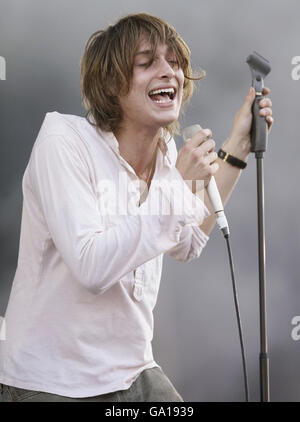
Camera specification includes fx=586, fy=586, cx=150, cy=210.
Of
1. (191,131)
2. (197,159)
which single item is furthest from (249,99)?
(197,159)

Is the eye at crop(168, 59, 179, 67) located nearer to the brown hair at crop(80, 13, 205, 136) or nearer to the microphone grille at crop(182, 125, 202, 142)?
the brown hair at crop(80, 13, 205, 136)

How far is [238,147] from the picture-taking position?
159 centimetres

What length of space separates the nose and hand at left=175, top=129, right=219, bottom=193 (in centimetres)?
30

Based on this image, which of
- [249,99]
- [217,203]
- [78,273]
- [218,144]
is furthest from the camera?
[218,144]

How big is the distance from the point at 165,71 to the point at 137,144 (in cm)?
20

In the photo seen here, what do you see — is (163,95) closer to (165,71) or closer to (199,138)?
(165,71)

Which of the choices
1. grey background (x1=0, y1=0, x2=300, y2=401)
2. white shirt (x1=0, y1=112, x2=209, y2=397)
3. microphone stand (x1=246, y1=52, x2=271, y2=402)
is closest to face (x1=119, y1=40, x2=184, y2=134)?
white shirt (x1=0, y1=112, x2=209, y2=397)

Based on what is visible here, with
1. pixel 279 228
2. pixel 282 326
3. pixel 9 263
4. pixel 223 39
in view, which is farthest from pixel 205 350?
pixel 223 39

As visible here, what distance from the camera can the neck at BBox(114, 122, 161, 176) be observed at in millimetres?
1517

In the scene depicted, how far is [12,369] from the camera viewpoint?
1349mm
